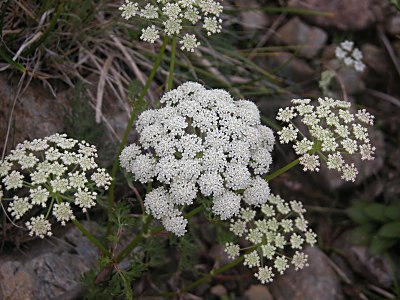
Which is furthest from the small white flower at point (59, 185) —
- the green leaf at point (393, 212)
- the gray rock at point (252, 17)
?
the gray rock at point (252, 17)

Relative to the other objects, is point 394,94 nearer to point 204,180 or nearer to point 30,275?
point 204,180

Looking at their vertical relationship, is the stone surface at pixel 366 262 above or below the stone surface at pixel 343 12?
below

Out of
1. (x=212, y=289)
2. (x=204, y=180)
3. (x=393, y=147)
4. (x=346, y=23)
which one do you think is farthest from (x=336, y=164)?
(x=346, y=23)

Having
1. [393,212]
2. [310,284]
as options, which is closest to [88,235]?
[310,284]

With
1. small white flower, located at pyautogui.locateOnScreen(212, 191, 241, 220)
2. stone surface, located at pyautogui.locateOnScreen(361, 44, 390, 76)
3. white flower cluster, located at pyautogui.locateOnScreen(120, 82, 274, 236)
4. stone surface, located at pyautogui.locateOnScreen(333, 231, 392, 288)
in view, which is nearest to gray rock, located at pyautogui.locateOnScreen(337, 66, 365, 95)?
stone surface, located at pyautogui.locateOnScreen(361, 44, 390, 76)

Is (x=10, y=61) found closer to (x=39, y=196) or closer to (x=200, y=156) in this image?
(x=39, y=196)

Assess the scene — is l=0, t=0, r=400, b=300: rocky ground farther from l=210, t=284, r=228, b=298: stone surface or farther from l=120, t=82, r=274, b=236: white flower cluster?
l=120, t=82, r=274, b=236: white flower cluster

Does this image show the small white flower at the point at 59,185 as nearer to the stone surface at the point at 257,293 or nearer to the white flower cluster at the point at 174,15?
the white flower cluster at the point at 174,15
